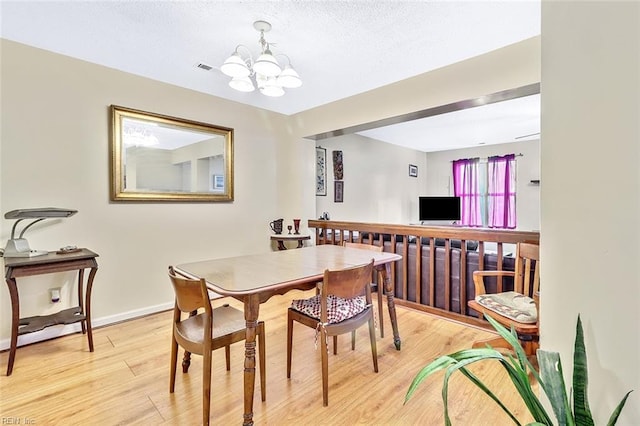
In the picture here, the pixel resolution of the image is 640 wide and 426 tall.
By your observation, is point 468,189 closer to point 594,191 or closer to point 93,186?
point 594,191

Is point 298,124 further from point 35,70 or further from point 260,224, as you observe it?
point 35,70

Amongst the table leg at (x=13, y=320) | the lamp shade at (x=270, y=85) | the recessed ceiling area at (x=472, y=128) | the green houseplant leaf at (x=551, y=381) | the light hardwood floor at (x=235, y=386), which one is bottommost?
the light hardwood floor at (x=235, y=386)

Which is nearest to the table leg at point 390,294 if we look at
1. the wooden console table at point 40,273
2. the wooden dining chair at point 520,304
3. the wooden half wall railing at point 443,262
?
the wooden dining chair at point 520,304

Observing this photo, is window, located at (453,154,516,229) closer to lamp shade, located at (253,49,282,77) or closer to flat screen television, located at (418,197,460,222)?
flat screen television, located at (418,197,460,222)

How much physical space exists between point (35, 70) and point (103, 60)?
0.48 m

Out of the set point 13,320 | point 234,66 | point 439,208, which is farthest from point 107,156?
point 439,208

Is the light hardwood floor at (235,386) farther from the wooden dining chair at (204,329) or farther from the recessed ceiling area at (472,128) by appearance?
the recessed ceiling area at (472,128)

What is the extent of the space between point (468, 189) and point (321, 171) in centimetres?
377

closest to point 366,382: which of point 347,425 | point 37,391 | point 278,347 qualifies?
point 347,425

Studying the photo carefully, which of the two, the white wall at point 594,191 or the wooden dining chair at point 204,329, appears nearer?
the white wall at point 594,191

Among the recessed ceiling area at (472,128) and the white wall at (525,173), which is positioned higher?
the recessed ceiling area at (472,128)

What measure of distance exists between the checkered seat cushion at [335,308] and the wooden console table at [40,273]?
1686 millimetres

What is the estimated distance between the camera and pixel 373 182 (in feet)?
18.7

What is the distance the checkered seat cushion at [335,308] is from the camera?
1.81m
